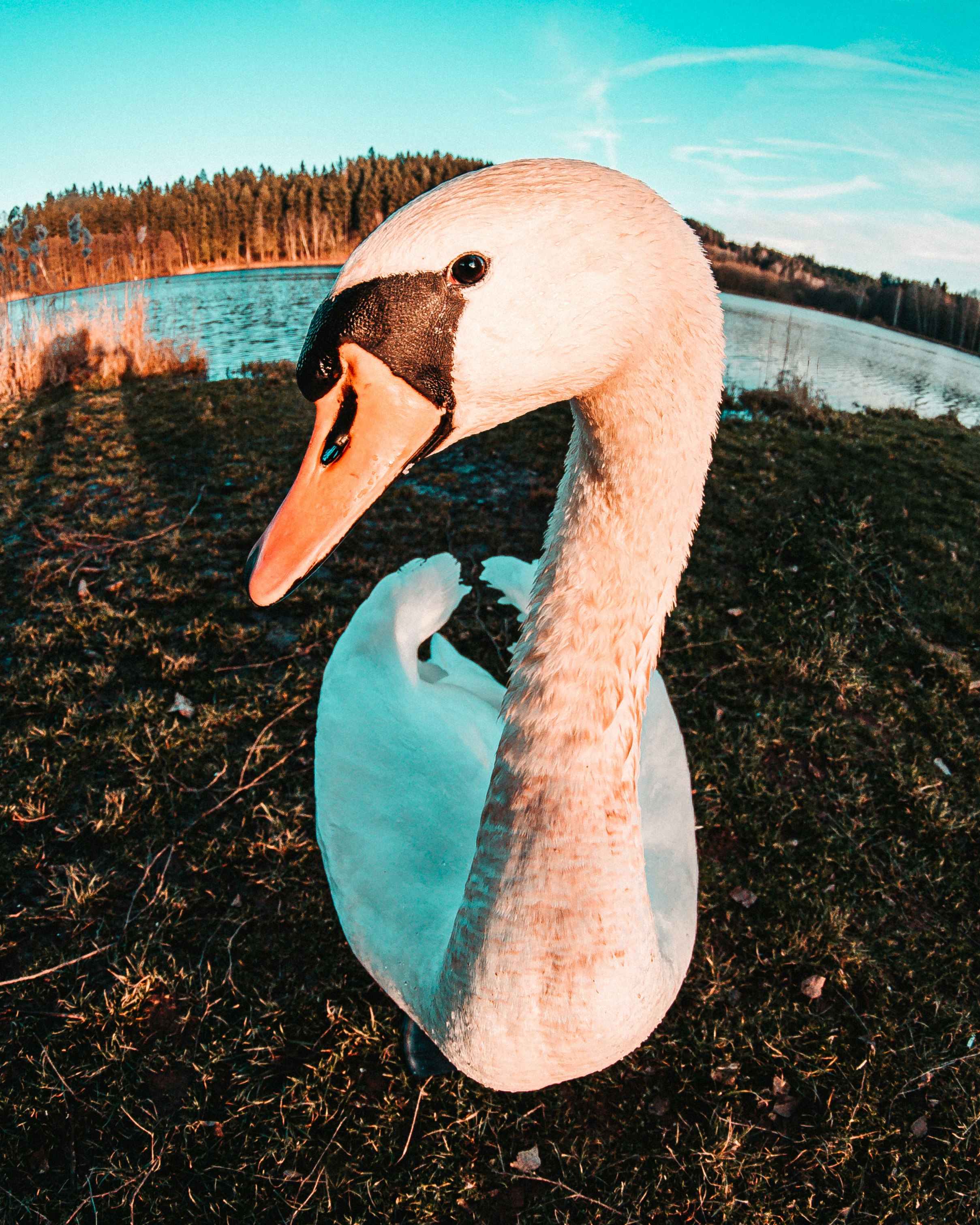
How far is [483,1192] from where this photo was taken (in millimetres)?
1876

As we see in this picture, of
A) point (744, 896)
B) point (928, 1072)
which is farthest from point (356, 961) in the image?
point (928, 1072)

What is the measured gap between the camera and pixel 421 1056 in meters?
2.05

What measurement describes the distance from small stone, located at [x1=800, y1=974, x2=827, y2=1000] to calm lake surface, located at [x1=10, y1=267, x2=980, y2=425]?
8656 millimetres

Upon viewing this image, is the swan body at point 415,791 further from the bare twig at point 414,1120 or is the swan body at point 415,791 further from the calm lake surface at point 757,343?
the calm lake surface at point 757,343

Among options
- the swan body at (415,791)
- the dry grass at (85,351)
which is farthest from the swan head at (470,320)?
the dry grass at (85,351)

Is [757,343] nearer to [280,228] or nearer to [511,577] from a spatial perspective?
[511,577]

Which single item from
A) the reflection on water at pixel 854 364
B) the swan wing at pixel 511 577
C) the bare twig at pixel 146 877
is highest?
the reflection on water at pixel 854 364

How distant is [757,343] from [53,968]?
52.6ft

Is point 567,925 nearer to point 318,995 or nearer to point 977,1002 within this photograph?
point 318,995

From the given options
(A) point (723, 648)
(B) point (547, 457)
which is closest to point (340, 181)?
(B) point (547, 457)

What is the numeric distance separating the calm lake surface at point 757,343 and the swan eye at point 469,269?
8.58 metres

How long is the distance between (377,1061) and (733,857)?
1.60 metres

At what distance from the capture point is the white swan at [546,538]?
949 millimetres

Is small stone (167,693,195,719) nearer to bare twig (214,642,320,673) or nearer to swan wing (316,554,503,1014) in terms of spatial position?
bare twig (214,642,320,673)
